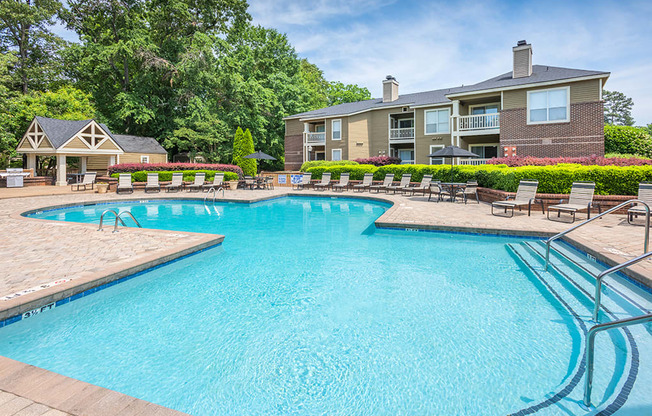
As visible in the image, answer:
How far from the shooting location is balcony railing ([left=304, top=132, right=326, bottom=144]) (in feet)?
99.9

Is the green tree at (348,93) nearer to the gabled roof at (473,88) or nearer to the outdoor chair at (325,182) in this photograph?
the gabled roof at (473,88)

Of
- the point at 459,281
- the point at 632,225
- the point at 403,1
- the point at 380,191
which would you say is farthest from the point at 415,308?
the point at 403,1

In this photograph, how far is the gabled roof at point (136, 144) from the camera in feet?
100

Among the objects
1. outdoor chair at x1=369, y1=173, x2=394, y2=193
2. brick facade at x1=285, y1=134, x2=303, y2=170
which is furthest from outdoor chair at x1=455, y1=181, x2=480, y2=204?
brick facade at x1=285, y1=134, x2=303, y2=170

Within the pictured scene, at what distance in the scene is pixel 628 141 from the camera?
23.5 meters

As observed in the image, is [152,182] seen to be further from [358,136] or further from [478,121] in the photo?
[478,121]

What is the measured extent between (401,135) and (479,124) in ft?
22.5

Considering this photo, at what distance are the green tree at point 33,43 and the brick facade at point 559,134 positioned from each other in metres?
39.9

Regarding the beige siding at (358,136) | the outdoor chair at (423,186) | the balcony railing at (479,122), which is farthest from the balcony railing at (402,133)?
the outdoor chair at (423,186)

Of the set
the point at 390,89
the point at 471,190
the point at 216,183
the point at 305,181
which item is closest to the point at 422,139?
the point at 390,89

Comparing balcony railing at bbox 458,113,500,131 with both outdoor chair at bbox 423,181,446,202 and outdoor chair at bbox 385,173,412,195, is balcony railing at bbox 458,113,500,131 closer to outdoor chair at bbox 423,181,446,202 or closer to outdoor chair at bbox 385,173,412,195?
outdoor chair at bbox 385,173,412,195

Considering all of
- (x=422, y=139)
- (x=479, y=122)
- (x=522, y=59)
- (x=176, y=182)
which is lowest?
(x=176, y=182)

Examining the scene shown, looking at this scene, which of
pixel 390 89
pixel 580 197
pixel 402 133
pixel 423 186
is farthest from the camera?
pixel 390 89

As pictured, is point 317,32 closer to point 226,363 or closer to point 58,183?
point 58,183
